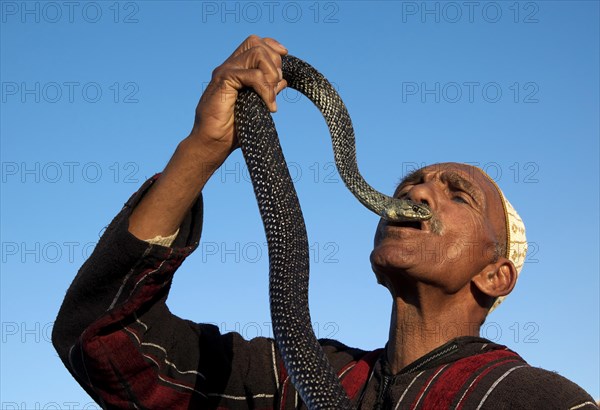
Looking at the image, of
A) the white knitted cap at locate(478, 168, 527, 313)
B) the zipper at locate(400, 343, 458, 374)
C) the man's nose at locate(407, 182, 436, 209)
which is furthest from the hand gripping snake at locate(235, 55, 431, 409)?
the white knitted cap at locate(478, 168, 527, 313)

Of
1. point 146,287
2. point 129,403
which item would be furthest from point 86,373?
point 146,287

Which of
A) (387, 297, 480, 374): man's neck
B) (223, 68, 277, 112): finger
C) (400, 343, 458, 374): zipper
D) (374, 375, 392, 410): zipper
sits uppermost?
(223, 68, 277, 112): finger

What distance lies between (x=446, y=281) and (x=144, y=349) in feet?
5.57

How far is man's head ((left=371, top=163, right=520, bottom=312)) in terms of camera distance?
15.0 ft

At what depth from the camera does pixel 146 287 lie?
13.4 feet

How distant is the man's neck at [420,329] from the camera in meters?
4.51

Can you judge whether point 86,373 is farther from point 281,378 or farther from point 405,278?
point 405,278

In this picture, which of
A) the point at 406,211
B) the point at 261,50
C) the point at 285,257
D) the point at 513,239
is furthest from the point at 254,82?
the point at 513,239

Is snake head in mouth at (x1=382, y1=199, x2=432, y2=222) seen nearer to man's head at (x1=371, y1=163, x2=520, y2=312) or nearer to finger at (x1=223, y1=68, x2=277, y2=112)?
man's head at (x1=371, y1=163, x2=520, y2=312)

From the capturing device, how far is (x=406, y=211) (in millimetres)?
4711

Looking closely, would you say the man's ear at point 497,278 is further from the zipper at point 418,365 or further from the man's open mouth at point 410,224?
the zipper at point 418,365

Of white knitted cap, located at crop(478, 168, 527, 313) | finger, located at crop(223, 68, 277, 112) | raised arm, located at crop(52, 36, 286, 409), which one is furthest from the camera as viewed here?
white knitted cap, located at crop(478, 168, 527, 313)

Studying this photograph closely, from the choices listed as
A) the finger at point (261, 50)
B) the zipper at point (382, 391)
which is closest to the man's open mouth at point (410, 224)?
the zipper at point (382, 391)

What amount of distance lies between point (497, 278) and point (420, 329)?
→ 2.05 feet
